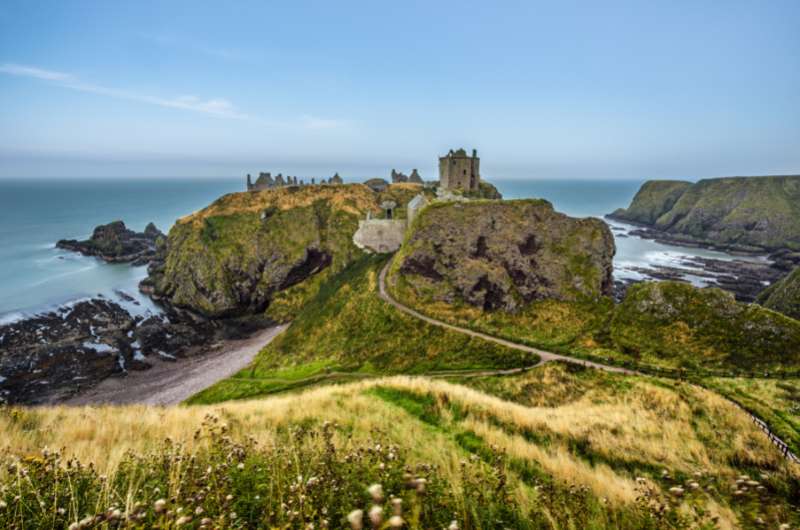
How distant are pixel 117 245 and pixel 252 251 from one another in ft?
182

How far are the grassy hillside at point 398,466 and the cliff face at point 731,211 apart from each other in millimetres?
143953

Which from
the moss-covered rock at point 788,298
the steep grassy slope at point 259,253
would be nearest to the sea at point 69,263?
the steep grassy slope at point 259,253

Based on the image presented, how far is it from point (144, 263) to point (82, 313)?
3683 cm

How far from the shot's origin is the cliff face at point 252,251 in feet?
206

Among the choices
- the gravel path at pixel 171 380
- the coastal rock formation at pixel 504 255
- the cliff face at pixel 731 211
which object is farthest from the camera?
the cliff face at pixel 731 211

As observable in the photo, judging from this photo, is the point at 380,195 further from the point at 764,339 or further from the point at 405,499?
the point at 405,499

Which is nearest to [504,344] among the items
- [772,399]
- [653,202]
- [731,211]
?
[772,399]

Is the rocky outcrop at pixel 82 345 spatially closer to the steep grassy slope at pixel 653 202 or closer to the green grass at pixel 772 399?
the green grass at pixel 772 399

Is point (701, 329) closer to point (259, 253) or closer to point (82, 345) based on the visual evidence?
point (259, 253)

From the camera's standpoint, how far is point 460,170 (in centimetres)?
6219

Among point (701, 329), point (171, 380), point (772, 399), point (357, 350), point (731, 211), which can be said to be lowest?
point (171, 380)

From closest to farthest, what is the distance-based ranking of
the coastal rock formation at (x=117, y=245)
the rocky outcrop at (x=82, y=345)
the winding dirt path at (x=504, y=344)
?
the winding dirt path at (x=504, y=344)
the rocky outcrop at (x=82, y=345)
the coastal rock formation at (x=117, y=245)

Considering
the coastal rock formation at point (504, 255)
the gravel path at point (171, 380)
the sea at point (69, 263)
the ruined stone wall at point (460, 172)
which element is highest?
the ruined stone wall at point (460, 172)

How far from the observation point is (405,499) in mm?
3248
